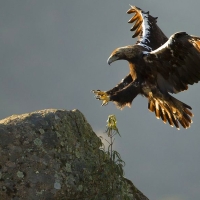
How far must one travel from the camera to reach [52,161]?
4477 millimetres

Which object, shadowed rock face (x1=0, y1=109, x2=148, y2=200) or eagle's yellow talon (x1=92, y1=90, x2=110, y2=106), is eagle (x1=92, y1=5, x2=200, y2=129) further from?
shadowed rock face (x1=0, y1=109, x2=148, y2=200)

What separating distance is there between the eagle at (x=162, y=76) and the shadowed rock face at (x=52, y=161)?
229 centimetres

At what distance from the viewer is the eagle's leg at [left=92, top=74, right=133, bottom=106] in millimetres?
6969

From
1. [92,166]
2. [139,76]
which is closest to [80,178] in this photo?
[92,166]

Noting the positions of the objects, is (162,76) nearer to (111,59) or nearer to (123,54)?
(123,54)

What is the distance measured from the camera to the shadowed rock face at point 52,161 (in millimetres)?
4348

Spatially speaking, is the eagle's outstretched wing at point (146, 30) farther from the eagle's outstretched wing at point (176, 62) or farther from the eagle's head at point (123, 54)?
the eagle's outstretched wing at point (176, 62)

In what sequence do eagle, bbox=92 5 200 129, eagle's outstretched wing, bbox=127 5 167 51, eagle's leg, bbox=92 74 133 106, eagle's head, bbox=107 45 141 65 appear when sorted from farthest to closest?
eagle's outstretched wing, bbox=127 5 167 51
eagle's head, bbox=107 45 141 65
eagle's leg, bbox=92 74 133 106
eagle, bbox=92 5 200 129

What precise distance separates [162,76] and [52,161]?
10.8 feet

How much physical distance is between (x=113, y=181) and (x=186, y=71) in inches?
120

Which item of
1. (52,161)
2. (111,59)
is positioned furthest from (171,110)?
(52,161)

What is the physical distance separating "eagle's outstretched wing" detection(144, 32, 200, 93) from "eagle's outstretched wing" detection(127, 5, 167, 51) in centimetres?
128

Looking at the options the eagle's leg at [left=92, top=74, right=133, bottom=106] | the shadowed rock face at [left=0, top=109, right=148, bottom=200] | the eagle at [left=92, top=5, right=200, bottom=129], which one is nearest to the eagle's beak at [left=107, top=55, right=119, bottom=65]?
the eagle at [left=92, top=5, right=200, bottom=129]

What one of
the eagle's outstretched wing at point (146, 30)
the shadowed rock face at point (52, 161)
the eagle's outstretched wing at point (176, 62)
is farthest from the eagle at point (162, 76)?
the shadowed rock face at point (52, 161)
